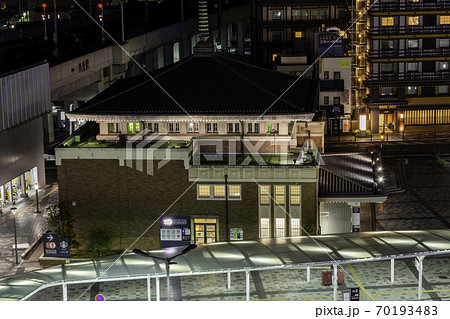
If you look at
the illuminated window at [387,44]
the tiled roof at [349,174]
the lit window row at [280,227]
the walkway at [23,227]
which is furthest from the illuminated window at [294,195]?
the illuminated window at [387,44]

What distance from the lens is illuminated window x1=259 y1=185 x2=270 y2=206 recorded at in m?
65.4

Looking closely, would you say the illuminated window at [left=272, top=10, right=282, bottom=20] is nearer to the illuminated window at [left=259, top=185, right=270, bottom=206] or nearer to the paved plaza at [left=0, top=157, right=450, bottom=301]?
the illuminated window at [left=259, top=185, right=270, bottom=206]

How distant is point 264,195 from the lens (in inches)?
2581

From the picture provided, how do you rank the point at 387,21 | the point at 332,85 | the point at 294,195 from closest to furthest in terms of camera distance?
1. the point at 294,195
2. the point at 332,85
3. the point at 387,21

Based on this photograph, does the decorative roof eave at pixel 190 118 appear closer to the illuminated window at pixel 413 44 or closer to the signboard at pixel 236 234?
the signboard at pixel 236 234

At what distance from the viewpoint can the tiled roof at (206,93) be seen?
70.5 m

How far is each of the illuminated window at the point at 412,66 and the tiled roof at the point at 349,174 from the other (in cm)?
3048

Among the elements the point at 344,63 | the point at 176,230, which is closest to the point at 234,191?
the point at 176,230

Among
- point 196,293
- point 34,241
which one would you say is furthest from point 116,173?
point 196,293

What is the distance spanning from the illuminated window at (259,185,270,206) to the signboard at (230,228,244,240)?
2.60m

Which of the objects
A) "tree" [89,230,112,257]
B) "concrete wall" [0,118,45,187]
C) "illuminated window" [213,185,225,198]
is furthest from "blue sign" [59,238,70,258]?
"concrete wall" [0,118,45,187]

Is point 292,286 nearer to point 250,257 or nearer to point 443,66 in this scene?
point 250,257

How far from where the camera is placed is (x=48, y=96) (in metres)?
88.9

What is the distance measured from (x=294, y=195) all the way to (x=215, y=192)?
588cm
